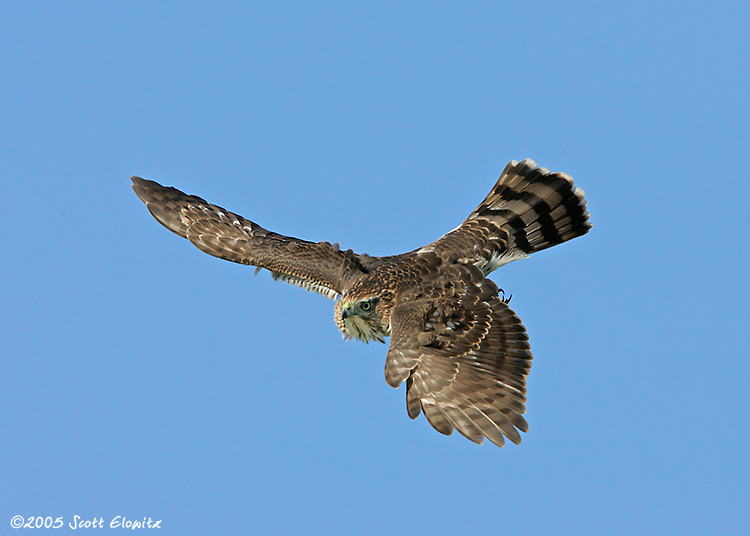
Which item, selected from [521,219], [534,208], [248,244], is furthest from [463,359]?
[248,244]

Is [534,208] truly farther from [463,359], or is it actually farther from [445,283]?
[463,359]

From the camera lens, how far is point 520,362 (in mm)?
11430

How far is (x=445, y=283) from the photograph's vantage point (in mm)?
12586

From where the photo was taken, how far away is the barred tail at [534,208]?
1366 cm

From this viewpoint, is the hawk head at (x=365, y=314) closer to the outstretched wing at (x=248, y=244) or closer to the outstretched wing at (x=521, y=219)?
the outstretched wing at (x=248, y=244)

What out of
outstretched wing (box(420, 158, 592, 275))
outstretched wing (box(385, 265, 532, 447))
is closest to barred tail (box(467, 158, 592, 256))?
outstretched wing (box(420, 158, 592, 275))

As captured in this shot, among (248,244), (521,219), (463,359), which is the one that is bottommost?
(463,359)

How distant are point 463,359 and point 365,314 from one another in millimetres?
1914

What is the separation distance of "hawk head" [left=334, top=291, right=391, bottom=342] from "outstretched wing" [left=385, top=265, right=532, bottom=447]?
328 millimetres

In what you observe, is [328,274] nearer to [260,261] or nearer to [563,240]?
[260,261]

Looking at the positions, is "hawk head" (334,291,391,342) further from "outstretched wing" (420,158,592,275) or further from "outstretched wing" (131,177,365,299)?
"outstretched wing" (420,158,592,275)

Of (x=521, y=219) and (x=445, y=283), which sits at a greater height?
(x=521, y=219)

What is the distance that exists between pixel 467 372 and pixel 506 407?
2.36 feet

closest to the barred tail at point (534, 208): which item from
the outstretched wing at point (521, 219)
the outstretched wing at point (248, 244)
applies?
the outstretched wing at point (521, 219)
